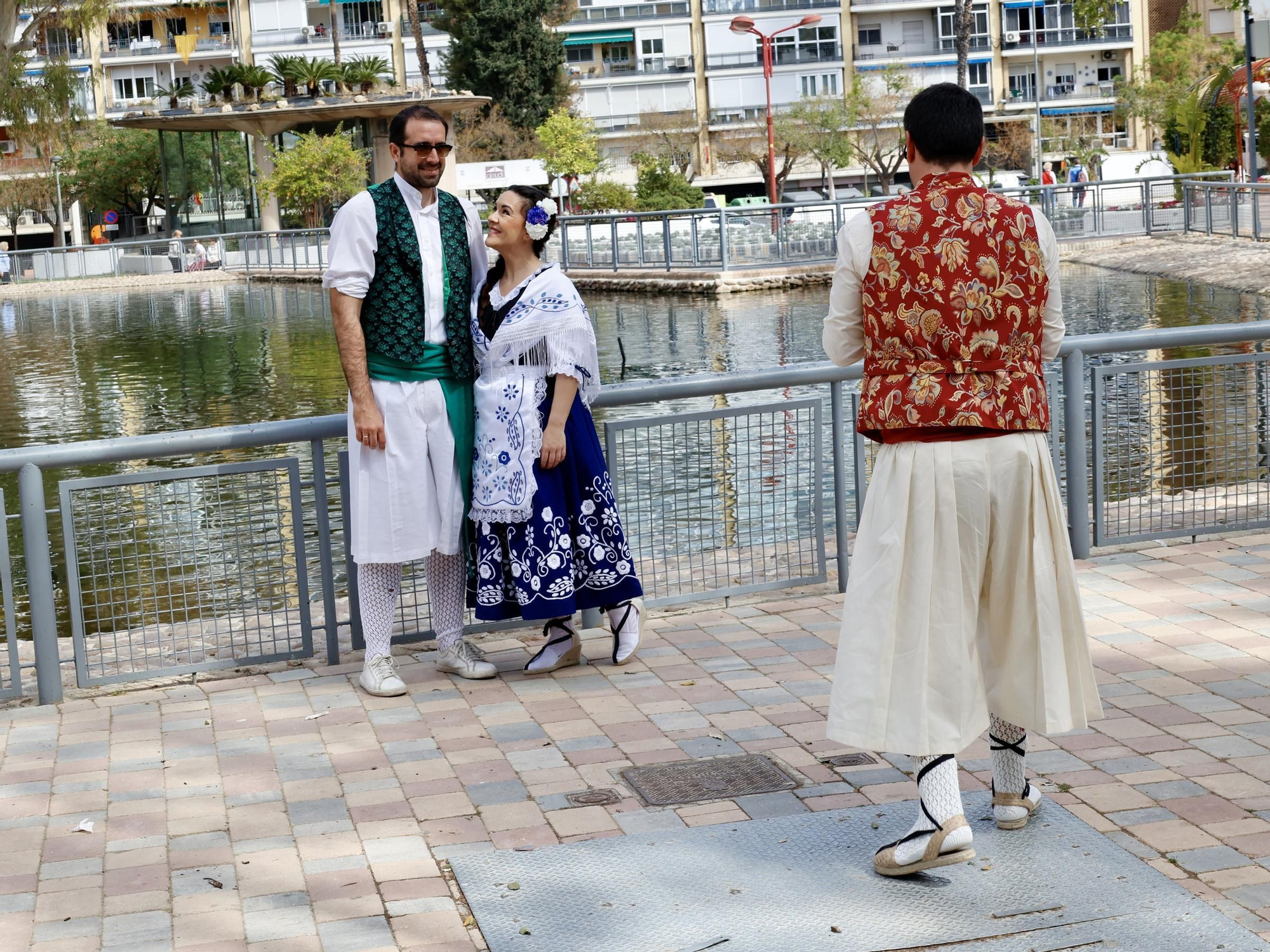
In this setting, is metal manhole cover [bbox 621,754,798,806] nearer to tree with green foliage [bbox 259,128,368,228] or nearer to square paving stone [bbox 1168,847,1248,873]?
square paving stone [bbox 1168,847,1248,873]

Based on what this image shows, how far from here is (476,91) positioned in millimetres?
70312

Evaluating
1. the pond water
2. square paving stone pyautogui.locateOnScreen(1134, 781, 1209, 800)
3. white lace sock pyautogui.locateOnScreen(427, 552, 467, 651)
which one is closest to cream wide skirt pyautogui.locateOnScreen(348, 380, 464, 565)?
white lace sock pyautogui.locateOnScreen(427, 552, 467, 651)

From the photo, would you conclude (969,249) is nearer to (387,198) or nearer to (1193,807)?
(1193,807)

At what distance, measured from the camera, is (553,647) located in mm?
6383

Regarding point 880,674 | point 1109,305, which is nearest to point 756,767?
point 880,674

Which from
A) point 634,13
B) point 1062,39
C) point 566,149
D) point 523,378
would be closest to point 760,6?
point 634,13

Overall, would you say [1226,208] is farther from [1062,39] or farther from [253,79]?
[1062,39]

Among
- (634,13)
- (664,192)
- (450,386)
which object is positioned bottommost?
(450,386)

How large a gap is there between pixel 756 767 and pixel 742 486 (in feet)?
7.10

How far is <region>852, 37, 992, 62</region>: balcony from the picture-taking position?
3452 inches

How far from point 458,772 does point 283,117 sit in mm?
48705

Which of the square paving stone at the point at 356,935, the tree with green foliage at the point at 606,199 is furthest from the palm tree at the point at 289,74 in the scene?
the square paving stone at the point at 356,935

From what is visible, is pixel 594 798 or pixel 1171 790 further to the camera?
pixel 594 798

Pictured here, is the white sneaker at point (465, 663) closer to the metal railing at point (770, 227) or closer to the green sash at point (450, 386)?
the green sash at point (450, 386)
